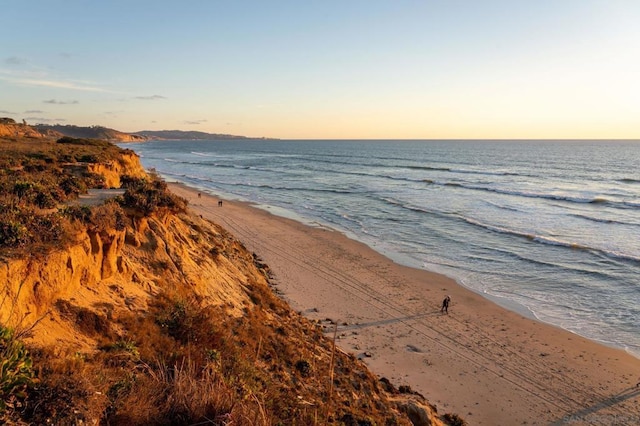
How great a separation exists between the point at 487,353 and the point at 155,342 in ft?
38.8

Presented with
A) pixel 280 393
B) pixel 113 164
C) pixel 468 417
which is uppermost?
pixel 113 164

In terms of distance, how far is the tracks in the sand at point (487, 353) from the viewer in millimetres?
12062

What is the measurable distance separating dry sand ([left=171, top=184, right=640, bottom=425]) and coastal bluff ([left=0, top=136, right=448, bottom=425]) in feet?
5.79

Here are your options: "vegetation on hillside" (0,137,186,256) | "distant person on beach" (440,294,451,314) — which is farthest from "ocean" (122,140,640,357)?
"vegetation on hillside" (0,137,186,256)

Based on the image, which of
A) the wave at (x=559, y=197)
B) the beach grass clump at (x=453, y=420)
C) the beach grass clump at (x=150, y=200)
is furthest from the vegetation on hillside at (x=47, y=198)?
the wave at (x=559, y=197)

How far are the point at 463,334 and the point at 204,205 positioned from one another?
3000 centimetres

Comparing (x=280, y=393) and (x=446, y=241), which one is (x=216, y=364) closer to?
(x=280, y=393)

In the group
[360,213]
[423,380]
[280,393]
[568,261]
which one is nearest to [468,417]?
[423,380]

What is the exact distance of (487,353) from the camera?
1443cm

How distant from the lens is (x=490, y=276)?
22328mm

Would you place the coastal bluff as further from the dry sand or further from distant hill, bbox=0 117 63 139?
distant hill, bbox=0 117 63 139

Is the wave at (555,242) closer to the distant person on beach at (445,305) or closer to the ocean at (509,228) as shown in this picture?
the ocean at (509,228)

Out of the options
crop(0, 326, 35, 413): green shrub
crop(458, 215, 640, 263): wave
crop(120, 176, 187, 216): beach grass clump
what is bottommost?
crop(458, 215, 640, 263): wave

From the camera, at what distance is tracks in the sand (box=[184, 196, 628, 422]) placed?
12062 mm
